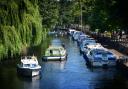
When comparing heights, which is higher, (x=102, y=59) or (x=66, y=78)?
(x=102, y=59)

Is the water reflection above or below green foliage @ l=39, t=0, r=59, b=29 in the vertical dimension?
below

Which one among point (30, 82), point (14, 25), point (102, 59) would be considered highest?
point (14, 25)

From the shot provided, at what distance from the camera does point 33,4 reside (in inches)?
2482

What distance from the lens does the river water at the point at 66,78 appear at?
5300 centimetres

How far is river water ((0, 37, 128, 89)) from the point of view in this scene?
53000mm

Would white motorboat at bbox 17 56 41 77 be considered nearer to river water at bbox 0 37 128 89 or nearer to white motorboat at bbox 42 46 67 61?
river water at bbox 0 37 128 89

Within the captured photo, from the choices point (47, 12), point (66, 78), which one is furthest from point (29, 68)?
point (47, 12)

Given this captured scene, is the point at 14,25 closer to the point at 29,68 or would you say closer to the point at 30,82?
the point at 30,82

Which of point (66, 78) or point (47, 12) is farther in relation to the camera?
point (47, 12)

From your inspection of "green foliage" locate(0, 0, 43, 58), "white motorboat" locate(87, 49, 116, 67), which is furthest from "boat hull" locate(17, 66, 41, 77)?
"white motorboat" locate(87, 49, 116, 67)

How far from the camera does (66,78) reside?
5878 cm

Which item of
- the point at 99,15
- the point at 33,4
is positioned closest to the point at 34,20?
the point at 33,4

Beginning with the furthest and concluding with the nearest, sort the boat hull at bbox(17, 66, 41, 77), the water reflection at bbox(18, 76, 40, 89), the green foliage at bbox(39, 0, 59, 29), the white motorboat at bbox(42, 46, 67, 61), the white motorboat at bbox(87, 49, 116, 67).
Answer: the green foliage at bbox(39, 0, 59, 29) < the white motorboat at bbox(42, 46, 67, 61) < the white motorboat at bbox(87, 49, 116, 67) < the boat hull at bbox(17, 66, 41, 77) < the water reflection at bbox(18, 76, 40, 89)

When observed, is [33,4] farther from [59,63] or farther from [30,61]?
[59,63]
